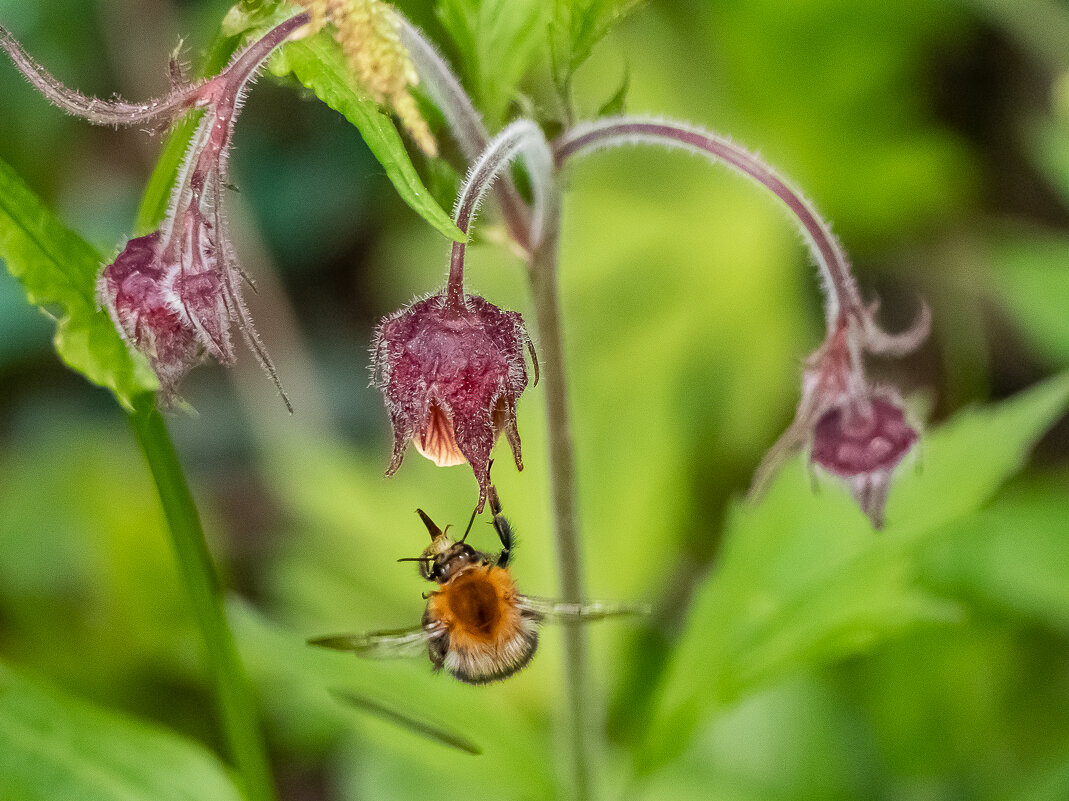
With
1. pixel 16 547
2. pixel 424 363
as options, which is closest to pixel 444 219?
pixel 424 363

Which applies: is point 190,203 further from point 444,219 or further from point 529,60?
point 529,60

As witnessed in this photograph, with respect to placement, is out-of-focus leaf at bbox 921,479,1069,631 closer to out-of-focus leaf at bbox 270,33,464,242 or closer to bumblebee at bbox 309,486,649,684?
bumblebee at bbox 309,486,649,684

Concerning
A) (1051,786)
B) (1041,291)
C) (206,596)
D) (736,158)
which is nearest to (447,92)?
(736,158)

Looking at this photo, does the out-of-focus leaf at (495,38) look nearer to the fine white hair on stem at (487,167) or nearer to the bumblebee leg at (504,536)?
the fine white hair on stem at (487,167)

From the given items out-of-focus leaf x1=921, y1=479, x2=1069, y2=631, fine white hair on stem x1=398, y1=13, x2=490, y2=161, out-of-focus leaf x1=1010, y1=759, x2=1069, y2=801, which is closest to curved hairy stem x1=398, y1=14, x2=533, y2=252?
fine white hair on stem x1=398, y1=13, x2=490, y2=161

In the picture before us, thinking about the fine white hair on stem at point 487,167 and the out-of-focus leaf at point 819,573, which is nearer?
the fine white hair on stem at point 487,167

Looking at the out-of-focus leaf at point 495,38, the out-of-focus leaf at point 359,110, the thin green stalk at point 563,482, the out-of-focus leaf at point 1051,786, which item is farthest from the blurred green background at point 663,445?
the out-of-focus leaf at point 359,110
